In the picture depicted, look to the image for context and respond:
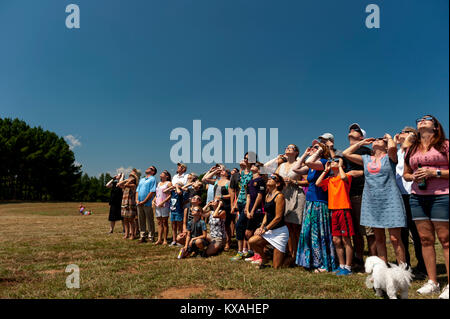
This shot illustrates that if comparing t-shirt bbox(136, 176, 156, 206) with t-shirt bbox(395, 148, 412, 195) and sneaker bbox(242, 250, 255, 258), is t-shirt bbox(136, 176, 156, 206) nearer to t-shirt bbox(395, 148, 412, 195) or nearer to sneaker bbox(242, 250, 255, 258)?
sneaker bbox(242, 250, 255, 258)

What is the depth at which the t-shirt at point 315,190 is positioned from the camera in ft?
17.0

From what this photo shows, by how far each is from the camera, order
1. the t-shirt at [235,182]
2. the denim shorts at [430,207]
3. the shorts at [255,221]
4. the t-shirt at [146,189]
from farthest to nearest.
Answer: the t-shirt at [146,189]
the t-shirt at [235,182]
the shorts at [255,221]
the denim shorts at [430,207]

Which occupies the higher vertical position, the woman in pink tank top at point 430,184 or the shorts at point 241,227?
the woman in pink tank top at point 430,184

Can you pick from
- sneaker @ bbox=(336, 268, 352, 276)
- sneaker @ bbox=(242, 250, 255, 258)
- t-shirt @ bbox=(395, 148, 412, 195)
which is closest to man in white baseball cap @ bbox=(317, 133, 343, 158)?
t-shirt @ bbox=(395, 148, 412, 195)

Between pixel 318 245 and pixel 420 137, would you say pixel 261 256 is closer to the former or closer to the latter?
pixel 318 245

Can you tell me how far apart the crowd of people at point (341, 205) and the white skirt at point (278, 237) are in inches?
0.7

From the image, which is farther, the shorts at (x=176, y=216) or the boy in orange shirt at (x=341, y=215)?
the shorts at (x=176, y=216)

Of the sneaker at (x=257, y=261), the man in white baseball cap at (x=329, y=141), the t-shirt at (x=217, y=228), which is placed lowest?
the sneaker at (x=257, y=261)

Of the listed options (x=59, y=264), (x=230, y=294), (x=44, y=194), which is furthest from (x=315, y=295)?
(x=44, y=194)

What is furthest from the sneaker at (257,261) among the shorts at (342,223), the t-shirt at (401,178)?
the t-shirt at (401,178)

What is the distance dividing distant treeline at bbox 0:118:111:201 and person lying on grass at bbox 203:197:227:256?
5483cm

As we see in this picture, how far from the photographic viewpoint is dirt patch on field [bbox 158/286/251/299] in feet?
12.3

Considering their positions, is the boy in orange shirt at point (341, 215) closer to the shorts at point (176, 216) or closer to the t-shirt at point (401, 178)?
the t-shirt at point (401, 178)

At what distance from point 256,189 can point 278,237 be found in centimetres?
130
